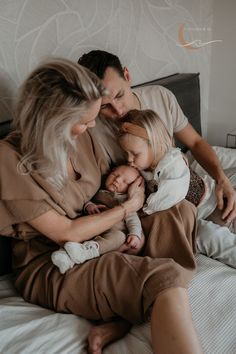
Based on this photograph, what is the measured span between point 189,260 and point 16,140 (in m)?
0.68

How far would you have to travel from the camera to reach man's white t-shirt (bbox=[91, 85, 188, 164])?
4.94 ft

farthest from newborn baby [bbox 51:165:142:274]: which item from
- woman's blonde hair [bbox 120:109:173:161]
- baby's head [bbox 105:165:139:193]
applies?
woman's blonde hair [bbox 120:109:173:161]

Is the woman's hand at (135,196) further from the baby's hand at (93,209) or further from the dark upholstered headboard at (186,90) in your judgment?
the dark upholstered headboard at (186,90)

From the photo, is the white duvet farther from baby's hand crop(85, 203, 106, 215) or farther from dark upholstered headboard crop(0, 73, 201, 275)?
dark upholstered headboard crop(0, 73, 201, 275)

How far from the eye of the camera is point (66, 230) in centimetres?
117

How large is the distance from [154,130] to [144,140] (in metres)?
0.05

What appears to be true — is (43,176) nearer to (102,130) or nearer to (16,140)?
(16,140)

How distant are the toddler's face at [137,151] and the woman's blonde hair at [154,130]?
19 mm

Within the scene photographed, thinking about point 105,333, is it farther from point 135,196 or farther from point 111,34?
point 111,34

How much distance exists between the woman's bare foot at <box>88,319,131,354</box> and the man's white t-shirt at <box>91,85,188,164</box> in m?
0.63

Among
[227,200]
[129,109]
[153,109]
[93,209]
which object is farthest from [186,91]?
[93,209]

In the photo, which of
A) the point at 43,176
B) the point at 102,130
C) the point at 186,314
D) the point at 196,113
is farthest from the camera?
the point at 196,113

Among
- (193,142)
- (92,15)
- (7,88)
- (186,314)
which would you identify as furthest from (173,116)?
(186,314)

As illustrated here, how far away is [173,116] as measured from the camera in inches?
69.5
